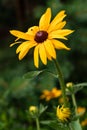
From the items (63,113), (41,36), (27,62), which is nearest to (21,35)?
(41,36)

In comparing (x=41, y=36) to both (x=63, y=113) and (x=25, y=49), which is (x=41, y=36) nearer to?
(x=25, y=49)

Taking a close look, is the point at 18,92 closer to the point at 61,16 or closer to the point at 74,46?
the point at 74,46

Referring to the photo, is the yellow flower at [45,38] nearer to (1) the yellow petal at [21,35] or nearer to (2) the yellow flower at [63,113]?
(1) the yellow petal at [21,35]

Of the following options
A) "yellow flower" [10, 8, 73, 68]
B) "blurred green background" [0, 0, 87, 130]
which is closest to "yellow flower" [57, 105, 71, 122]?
"yellow flower" [10, 8, 73, 68]

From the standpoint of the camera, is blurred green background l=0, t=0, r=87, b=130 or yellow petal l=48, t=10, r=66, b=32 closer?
yellow petal l=48, t=10, r=66, b=32

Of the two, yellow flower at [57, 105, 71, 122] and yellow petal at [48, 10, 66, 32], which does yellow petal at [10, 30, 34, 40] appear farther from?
yellow flower at [57, 105, 71, 122]

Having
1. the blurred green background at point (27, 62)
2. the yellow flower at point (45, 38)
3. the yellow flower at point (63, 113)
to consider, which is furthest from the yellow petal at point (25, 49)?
the blurred green background at point (27, 62)
